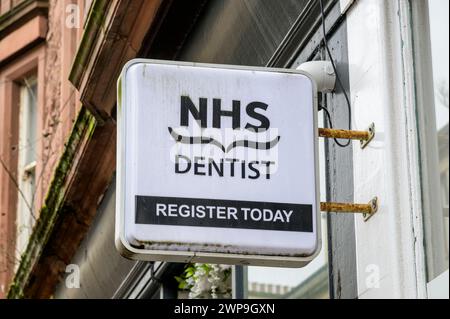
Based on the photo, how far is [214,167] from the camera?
22.1ft

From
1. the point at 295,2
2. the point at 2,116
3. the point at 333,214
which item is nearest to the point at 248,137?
the point at 333,214

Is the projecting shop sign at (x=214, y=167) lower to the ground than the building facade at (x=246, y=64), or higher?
lower

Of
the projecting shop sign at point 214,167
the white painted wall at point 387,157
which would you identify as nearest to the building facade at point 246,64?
the white painted wall at point 387,157

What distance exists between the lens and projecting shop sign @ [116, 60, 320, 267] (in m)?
6.62

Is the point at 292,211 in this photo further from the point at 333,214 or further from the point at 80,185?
the point at 80,185

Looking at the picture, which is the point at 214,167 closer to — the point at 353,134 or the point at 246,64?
the point at 353,134

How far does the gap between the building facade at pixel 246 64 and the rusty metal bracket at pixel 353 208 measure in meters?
0.04

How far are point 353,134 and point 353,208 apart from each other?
419mm

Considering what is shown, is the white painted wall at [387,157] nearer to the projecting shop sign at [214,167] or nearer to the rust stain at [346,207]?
the rust stain at [346,207]

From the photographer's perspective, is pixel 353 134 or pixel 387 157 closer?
pixel 387 157

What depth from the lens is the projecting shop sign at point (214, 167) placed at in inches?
261

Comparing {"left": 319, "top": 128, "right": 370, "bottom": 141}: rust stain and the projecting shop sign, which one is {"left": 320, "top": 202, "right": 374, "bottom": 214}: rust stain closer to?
the projecting shop sign

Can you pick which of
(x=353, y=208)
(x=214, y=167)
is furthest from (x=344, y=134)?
(x=214, y=167)

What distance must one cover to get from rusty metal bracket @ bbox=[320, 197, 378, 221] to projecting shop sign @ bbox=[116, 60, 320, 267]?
0.41 feet
